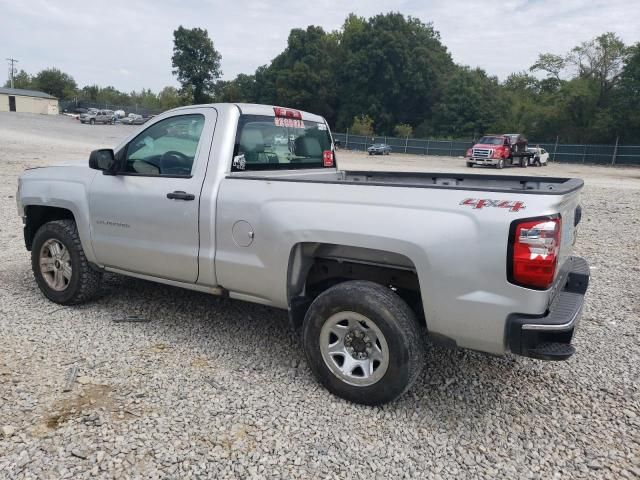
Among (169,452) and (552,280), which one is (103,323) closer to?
(169,452)

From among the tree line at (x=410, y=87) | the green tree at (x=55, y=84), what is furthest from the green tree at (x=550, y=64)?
the green tree at (x=55, y=84)

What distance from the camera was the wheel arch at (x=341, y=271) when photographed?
321cm

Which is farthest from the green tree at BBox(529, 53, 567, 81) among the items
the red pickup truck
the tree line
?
the red pickup truck

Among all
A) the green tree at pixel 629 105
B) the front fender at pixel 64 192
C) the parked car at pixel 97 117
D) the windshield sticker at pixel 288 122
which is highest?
the green tree at pixel 629 105

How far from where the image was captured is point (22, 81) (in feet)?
333

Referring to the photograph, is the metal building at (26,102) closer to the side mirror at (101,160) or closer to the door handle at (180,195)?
the side mirror at (101,160)

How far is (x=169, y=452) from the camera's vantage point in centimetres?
269

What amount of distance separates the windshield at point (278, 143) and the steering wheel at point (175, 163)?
39 centimetres

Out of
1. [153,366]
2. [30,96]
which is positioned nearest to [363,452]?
[153,366]

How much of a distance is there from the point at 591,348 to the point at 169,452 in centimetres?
335

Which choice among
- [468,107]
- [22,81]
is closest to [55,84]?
[22,81]

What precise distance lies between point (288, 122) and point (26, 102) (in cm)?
8427

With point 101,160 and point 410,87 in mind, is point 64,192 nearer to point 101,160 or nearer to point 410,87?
point 101,160

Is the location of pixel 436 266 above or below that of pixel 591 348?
above
